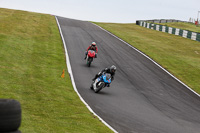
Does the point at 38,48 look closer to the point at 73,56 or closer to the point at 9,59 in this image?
the point at 73,56

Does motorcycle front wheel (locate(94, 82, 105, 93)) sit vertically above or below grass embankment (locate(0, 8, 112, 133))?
below

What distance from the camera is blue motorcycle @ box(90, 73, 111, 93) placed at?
16.7 m

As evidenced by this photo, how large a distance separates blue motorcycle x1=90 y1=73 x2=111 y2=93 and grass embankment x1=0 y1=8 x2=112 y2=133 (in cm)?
134

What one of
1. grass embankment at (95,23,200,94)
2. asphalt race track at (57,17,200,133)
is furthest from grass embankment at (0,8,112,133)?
grass embankment at (95,23,200,94)

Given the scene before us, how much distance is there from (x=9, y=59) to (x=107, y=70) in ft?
22.9

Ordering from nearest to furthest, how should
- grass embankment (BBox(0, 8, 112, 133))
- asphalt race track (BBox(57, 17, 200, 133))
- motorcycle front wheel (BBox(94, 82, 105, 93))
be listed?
grass embankment (BBox(0, 8, 112, 133)) < asphalt race track (BBox(57, 17, 200, 133)) < motorcycle front wheel (BBox(94, 82, 105, 93))

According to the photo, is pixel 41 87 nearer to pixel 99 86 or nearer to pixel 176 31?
pixel 99 86

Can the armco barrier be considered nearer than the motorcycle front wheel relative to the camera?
No

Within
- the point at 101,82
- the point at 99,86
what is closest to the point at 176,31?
the point at 101,82

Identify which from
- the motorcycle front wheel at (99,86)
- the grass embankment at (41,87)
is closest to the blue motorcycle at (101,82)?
the motorcycle front wheel at (99,86)

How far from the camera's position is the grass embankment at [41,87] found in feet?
33.1

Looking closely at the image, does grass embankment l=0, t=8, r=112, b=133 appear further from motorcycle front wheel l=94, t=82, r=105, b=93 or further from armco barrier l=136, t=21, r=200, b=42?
armco barrier l=136, t=21, r=200, b=42

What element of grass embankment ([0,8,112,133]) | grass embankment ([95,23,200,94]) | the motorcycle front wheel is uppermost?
grass embankment ([0,8,112,133])

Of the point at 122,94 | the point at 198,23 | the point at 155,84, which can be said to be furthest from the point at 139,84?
the point at 198,23
